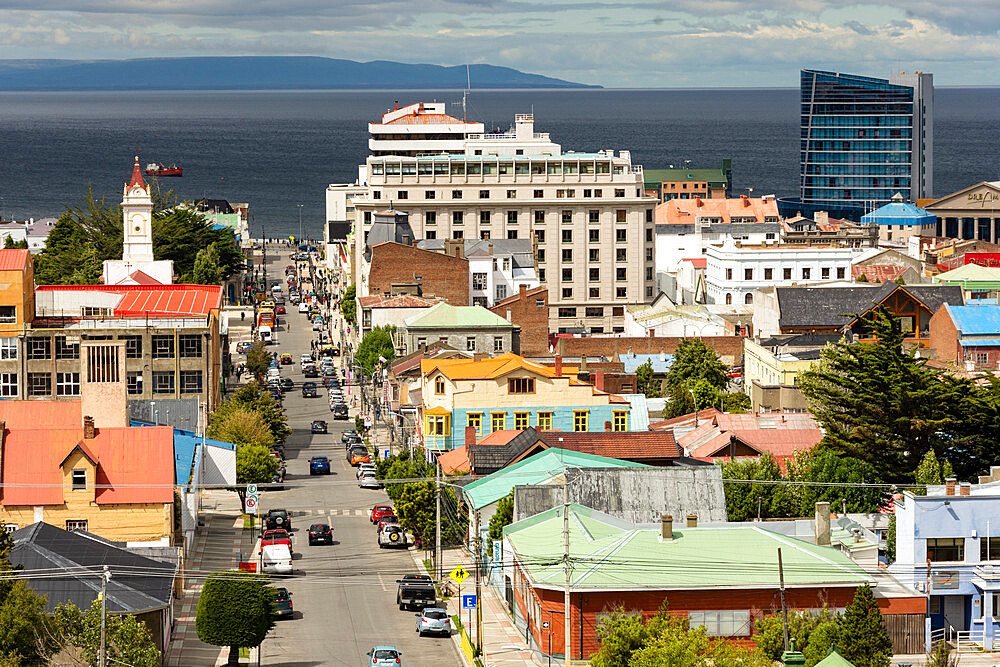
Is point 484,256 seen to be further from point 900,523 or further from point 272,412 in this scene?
point 900,523

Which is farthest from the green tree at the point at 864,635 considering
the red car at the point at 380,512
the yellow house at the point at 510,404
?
the yellow house at the point at 510,404

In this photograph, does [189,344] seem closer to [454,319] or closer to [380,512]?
[454,319]

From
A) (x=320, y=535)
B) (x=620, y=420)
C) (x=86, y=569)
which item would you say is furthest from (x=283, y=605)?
(x=620, y=420)

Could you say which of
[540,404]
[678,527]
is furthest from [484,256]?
[678,527]

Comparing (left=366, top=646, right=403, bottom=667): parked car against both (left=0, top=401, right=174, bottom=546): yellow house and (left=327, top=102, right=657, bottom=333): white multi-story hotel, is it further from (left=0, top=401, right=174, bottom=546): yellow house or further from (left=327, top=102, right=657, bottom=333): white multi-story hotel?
(left=327, top=102, right=657, bottom=333): white multi-story hotel

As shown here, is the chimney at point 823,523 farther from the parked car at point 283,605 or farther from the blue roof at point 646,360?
the blue roof at point 646,360

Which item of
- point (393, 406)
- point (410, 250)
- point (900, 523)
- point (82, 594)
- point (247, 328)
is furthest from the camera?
point (247, 328)
